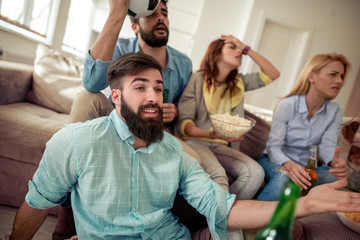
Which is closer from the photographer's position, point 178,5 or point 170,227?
point 170,227

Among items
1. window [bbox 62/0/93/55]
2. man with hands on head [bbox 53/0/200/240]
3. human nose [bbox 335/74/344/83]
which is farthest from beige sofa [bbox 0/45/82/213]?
human nose [bbox 335/74/344/83]

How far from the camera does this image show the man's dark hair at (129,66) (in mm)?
1049

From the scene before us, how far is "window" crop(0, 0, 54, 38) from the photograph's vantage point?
264 centimetres

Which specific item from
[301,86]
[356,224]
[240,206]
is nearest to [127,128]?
[240,206]

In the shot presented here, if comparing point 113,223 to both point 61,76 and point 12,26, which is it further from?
point 12,26

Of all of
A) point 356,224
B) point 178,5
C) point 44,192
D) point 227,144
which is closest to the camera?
point 44,192

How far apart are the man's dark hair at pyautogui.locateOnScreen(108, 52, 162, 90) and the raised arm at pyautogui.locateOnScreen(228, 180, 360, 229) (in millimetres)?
640

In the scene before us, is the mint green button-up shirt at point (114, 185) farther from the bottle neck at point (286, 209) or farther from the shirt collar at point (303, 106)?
the shirt collar at point (303, 106)

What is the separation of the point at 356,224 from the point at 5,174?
1840 millimetres

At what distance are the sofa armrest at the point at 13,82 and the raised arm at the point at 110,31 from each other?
904 mm

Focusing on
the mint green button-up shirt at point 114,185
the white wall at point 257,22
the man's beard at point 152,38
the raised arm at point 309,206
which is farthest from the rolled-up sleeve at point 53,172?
the white wall at point 257,22

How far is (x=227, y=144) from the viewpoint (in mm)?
1936

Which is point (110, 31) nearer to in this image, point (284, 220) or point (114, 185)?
point (114, 185)

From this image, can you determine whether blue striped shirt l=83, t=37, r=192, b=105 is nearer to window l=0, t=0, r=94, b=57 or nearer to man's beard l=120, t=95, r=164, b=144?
man's beard l=120, t=95, r=164, b=144
